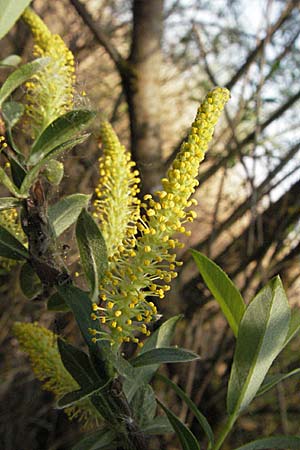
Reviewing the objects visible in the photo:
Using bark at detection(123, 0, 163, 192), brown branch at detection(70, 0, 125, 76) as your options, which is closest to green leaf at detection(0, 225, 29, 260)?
bark at detection(123, 0, 163, 192)

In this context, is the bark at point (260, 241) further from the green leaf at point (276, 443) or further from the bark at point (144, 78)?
the green leaf at point (276, 443)

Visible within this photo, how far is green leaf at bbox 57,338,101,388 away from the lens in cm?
41

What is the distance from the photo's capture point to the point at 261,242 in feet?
3.59

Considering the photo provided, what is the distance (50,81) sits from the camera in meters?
0.50

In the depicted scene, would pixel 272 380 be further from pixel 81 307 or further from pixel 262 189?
pixel 262 189

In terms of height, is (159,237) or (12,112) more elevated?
(12,112)

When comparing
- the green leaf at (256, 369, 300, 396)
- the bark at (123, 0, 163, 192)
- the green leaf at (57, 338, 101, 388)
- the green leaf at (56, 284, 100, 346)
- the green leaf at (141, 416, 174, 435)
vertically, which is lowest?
the green leaf at (256, 369, 300, 396)

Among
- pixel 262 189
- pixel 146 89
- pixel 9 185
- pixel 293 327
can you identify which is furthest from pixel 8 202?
pixel 262 189

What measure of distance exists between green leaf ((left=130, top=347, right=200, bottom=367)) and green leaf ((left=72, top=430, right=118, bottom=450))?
75 mm

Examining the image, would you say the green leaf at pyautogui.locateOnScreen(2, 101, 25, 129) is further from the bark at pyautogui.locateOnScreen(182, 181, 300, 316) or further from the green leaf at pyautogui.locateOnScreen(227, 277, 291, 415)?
the bark at pyautogui.locateOnScreen(182, 181, 300, 316)

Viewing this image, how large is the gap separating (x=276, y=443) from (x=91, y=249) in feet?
0.66

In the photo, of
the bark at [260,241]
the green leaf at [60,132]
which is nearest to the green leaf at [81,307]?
the green leaf at [60,132]

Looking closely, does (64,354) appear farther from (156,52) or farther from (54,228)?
(156,52)

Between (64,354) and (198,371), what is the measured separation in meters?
0.78
